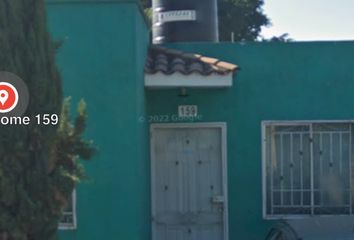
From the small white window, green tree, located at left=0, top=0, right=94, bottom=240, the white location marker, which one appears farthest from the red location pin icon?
the small white window

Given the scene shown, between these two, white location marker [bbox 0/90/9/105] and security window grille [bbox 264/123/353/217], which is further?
security window grille [bbox 264/123/353/217]

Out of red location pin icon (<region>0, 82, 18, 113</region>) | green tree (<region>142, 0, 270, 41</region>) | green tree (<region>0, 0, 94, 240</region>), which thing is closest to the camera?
green tree (<region>0, 0, 94, 240</region>)

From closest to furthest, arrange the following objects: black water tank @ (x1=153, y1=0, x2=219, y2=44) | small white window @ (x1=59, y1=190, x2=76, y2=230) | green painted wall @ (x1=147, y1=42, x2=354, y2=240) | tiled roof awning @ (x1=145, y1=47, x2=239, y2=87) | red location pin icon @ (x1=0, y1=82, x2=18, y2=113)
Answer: red location pin icon @ (x1=0, y1=82, x2=18, y2=113), small white window @ (x1=59, y1=190, x2=76, y2=230), tiled roof awning @ (x1=145, y1=47, x2=239, y2=87), green painted wall @ (x1=147, y1=42, x2=354, y2=240), black water tank @ (x1=153, y1=0, x2=219, y2=44)

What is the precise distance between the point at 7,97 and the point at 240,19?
20.7m

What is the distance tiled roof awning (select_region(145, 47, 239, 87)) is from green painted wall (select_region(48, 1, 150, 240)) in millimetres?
817

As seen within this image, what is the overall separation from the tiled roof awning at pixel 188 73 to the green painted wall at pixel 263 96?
2.71ft

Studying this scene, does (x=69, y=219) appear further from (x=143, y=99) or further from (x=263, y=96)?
(x=263, y=96)

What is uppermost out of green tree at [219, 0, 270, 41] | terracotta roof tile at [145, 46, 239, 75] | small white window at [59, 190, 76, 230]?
green tree at [219, 0, 270, 41]

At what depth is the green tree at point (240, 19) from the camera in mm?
25219

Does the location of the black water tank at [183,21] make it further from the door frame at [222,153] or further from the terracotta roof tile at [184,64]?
the door frame at [222,153]

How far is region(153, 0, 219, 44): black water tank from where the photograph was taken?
36.9 ft

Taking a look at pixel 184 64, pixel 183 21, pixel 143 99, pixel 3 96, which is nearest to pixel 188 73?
pixel 184 64

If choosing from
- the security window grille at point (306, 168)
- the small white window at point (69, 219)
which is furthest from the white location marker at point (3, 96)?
the security window grille at point (306, 168)

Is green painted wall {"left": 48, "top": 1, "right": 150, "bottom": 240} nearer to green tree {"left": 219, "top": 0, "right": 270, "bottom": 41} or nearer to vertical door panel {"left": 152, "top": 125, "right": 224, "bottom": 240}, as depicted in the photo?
vertical door panel {"left": 152, "top": 125, "right": 224, "bottom": 240}
